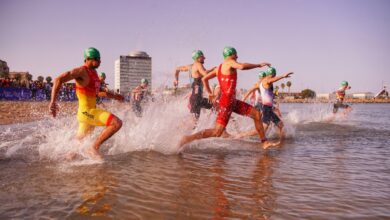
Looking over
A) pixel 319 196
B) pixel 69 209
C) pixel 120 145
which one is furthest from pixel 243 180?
pixel 120 145

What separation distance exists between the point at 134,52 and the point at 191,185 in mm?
162817

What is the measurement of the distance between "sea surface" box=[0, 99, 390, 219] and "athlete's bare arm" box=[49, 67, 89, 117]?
0.99 metres

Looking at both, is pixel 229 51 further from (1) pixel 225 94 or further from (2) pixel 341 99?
(2) pixel 341 99

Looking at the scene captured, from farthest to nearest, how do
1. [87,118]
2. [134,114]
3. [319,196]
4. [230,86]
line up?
[134,114] → [230,86] → [87,118] → [319,196]

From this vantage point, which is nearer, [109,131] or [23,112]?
[109,131]

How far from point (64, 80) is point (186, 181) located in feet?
8.22

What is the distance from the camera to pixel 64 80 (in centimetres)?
495

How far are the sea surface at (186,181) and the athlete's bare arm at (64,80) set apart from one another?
0.99 m

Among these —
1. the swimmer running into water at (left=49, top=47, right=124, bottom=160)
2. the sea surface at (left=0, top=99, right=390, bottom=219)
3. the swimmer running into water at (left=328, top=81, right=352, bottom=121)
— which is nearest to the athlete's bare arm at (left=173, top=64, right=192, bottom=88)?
the sea surface at (left=0, top=99, right=390, bottom=219)

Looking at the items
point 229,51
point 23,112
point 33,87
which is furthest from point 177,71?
point 33,87

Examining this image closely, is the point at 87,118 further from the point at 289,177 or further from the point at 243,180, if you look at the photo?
the point at 289,177

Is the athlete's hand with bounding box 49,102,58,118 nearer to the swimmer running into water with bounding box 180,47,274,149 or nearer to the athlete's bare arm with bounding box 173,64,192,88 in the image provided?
the swimmer running into water with bounding box 180,47,274,149

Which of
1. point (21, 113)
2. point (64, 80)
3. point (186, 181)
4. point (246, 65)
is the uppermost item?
point (246, 65)

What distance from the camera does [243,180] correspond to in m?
4.34
